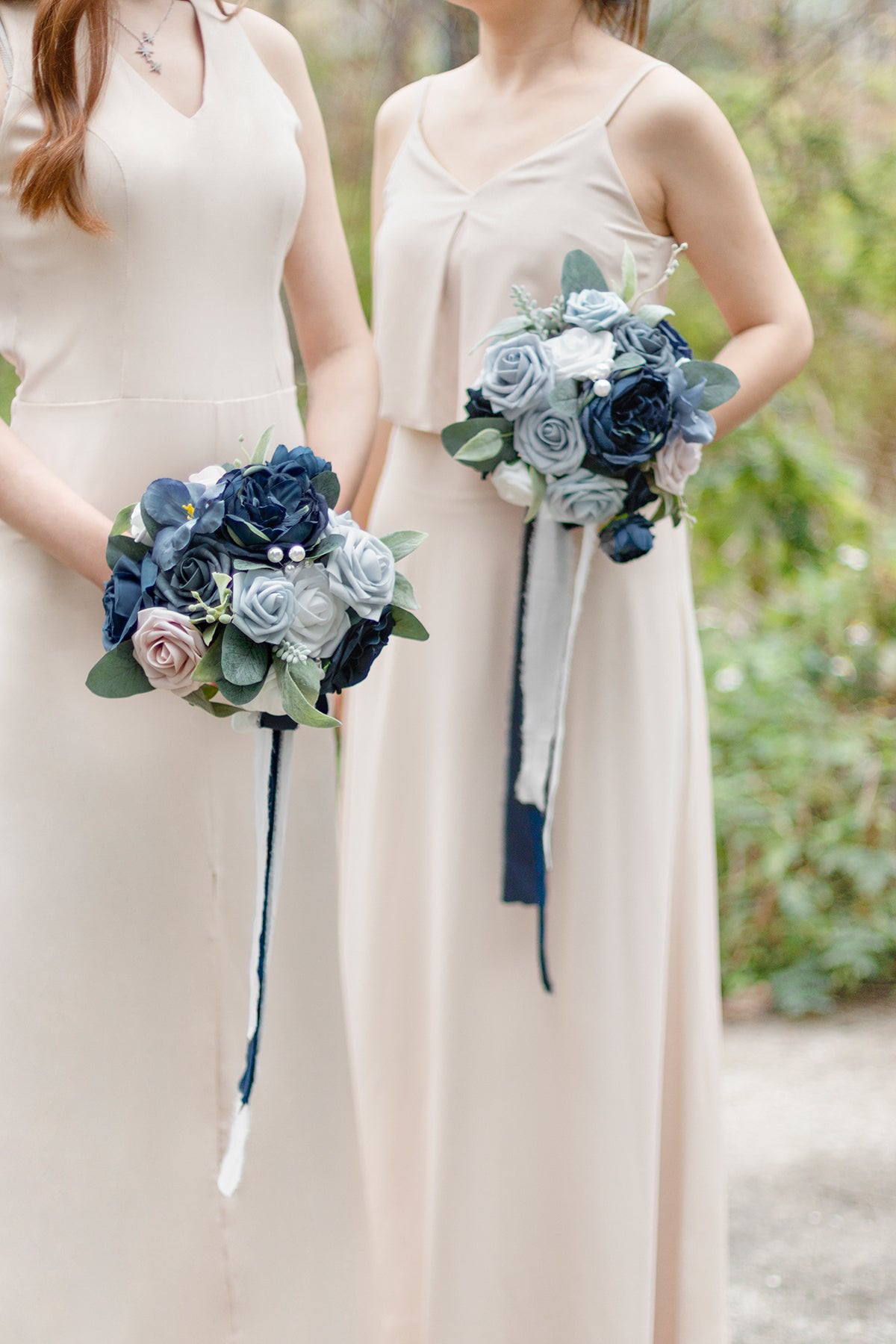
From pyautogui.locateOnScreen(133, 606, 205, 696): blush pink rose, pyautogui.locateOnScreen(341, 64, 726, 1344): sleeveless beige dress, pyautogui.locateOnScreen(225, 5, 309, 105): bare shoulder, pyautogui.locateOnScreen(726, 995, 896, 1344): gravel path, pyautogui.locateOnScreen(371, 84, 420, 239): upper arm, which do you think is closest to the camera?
pyautogui.locateOnScreen(133, 606, 205, 696): blush pink rose

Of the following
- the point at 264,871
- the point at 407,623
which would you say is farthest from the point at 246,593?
the point at 264,871

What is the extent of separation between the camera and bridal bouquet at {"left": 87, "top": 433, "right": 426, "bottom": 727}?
151 centimetres

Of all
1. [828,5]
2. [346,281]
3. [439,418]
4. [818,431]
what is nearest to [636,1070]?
[439,418]

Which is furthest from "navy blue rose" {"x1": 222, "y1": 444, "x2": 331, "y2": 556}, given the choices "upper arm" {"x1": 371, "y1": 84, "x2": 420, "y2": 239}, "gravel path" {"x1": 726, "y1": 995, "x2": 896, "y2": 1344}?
"gravel path" {"x1": 726, "y1": 995, "x2": 896, "y2": 1344}

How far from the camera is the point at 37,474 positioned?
66.3 inches

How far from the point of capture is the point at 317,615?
1.55 metres

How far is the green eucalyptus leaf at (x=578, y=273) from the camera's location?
2.05 metres

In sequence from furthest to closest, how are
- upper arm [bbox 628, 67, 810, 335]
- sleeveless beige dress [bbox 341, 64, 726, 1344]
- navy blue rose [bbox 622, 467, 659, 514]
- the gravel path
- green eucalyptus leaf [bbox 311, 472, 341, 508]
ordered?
the gravel path
sleeveless beige dress [bbox 341, 64, 726, 1344]
upper arm [bbox 628, 67, 810, 335]
navy blue rose [bbox 622, 467, 659, 514]
green eucalyptus leaf [bbox 311, 472, 341, 508]

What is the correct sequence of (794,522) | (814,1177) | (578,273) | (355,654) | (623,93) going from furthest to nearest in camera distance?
(794,522) → (814,1177) → (623,93) → (578,273) → (355,654)

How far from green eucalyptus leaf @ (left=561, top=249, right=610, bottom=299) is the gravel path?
6.43ft

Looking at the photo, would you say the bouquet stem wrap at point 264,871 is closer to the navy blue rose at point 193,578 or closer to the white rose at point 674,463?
the navy blue rose at point 193,578

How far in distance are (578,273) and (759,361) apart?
1.22 feet

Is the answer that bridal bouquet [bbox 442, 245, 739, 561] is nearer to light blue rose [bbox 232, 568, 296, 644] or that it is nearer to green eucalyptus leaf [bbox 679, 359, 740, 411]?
green eucalyptus leaf [bbox 679, 359, 740, 411]

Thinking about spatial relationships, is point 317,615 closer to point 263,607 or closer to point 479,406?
point 263,607
